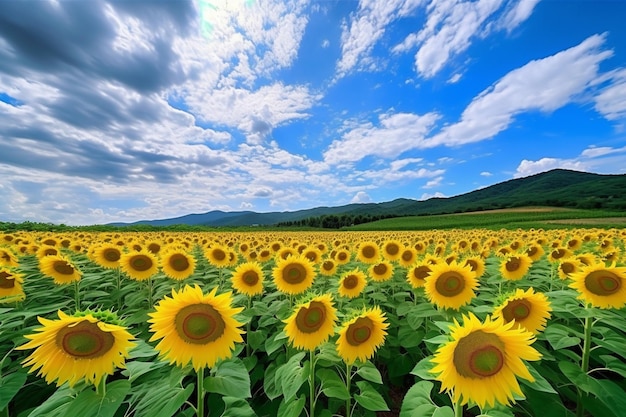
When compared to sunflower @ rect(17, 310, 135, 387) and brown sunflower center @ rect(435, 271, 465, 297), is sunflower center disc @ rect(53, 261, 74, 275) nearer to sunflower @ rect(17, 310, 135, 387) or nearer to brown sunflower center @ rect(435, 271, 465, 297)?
sunflower @ rect(17, 310, 135, 387)

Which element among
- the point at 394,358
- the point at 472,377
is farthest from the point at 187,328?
the point at 394,358

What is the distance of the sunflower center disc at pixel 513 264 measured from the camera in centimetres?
536

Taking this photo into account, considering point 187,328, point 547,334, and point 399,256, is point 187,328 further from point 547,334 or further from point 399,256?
point 399,256

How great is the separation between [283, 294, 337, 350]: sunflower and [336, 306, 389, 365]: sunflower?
17 centimetres

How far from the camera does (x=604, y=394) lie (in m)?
2.69

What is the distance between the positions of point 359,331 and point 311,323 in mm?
474

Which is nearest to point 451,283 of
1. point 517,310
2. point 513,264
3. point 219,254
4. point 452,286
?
point 452,286

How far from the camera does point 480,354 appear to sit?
199 cm

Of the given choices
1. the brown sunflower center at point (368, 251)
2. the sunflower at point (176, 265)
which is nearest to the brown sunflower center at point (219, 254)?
the sunflower at point (176, 265)

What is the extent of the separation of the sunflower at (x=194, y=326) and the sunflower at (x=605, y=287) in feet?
12.6

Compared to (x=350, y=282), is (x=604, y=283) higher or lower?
A: higher

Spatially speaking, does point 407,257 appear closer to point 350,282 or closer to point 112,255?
point 350,282

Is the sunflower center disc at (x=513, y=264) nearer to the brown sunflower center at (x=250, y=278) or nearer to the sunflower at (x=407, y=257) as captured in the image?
the sunflower at (x=407, y=257)

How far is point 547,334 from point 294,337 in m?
2.80
